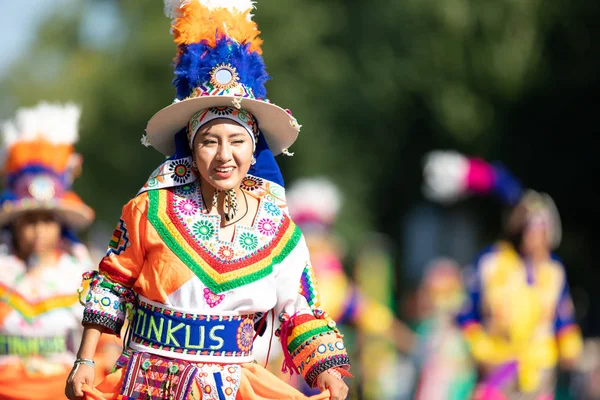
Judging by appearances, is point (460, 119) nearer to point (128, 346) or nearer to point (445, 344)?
point (445, 344)

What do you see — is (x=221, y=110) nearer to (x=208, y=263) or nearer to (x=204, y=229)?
A: (x=204, y=229)

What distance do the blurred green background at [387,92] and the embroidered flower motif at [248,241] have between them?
43.4ft

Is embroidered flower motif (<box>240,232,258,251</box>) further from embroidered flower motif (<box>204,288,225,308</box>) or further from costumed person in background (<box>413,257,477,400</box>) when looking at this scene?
costumed person in background (<box>413,257,477,400</box>)

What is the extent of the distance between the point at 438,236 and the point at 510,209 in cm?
1620

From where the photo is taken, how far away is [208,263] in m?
5.04

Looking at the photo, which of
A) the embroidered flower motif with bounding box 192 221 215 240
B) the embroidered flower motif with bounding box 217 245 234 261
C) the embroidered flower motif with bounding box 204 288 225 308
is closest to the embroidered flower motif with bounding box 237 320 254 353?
the embroidered flower motif with bounding box 204 288 225 308

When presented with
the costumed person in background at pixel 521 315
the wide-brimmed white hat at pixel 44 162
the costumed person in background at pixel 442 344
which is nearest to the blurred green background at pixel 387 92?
the costumed person in background at pixel 442 344

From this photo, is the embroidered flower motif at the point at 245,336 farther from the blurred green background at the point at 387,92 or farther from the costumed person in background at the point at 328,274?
the blurred green background at the point at 387,92

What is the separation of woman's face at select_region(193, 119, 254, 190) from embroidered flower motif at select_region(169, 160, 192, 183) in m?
0.09

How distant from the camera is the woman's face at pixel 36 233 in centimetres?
787

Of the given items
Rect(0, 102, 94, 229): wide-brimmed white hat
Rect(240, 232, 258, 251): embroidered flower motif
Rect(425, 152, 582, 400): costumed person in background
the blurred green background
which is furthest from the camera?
the blurred green background

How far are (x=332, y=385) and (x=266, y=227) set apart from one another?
2.38ft

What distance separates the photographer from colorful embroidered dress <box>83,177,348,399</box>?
16.4ft

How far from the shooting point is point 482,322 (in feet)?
34.0
